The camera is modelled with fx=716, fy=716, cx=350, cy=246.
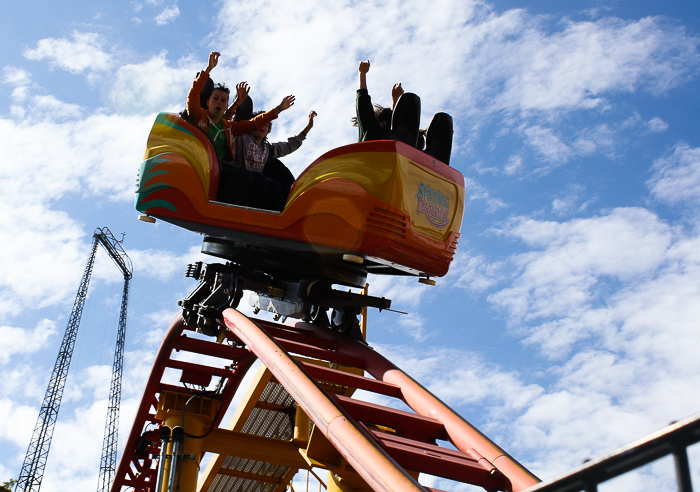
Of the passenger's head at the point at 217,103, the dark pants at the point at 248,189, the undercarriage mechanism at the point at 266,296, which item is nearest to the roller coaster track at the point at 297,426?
the undercarriage mechanism at the point at 266,296

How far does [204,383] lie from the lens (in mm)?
7379

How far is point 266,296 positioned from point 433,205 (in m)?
1.85

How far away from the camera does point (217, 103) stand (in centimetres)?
611

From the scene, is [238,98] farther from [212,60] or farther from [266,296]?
[266,296]

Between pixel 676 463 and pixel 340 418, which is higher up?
pixel 340 418

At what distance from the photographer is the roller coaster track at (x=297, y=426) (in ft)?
11.2

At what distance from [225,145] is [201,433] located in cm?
267

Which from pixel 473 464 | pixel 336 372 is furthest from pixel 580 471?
pixel 336 372

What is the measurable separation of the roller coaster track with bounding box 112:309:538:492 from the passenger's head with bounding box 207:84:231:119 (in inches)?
69.9

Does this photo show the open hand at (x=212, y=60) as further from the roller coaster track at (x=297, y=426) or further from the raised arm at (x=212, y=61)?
the roller coaster track at (x=297, y=426)

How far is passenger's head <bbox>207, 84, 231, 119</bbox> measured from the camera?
240 inches

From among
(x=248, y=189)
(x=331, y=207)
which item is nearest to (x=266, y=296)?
(x=248, y=189)

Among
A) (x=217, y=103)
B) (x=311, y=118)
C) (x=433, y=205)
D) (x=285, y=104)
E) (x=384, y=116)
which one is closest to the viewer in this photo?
(x=433, y=205)

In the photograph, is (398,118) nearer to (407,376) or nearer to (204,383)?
(407,376)
